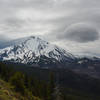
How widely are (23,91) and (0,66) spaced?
19.6m

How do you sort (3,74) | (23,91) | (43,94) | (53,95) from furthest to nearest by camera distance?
(43,94) < (3,74) < (53,95) < (23,91)

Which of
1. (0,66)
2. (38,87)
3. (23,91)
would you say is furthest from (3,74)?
(23,91)

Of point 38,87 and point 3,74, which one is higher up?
point 3,74

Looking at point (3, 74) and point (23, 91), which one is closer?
point (23, 91)

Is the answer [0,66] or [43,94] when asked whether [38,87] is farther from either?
[0,66]

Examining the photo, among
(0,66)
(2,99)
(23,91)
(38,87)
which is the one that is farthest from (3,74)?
(2,99)

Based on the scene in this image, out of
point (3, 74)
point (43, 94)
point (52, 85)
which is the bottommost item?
point (43, 94)

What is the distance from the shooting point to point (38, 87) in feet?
208

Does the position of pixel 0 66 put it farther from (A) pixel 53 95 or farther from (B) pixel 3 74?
(A) pixel 53 95

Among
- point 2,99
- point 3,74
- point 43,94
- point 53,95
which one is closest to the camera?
point 2,99

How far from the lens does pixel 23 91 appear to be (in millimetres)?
39812

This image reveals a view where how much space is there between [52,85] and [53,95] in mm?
4827

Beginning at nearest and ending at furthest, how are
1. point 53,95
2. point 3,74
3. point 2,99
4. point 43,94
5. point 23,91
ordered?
point 2,99 < point 23,91 < point 53,95 < point 3,74 < point 43,94

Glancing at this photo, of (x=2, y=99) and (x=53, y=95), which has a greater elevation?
(x=2, y=99)
